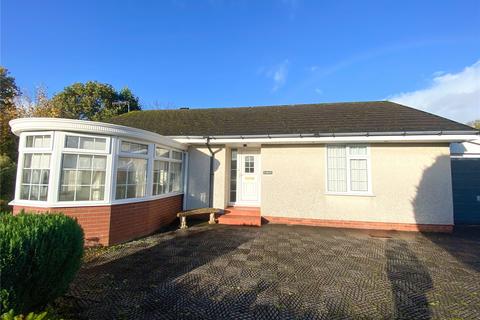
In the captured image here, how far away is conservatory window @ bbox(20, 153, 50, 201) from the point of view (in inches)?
226

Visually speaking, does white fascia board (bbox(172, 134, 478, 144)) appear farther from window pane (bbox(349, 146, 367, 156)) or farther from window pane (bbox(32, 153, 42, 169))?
window pane (bbox(32, 153, 42, 169))

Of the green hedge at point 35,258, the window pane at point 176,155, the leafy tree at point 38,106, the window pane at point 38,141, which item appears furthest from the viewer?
the leafy tree at point 38,106

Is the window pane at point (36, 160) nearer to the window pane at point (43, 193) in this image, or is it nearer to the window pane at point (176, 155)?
the window pane at point (43, 193)

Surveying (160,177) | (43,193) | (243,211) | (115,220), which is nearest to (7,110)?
(43,193)

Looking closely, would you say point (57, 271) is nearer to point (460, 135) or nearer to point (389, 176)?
point (389, 176)

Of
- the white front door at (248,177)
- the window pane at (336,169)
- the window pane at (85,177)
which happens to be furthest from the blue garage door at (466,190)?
the window pane at (85,177)

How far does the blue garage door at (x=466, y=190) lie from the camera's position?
30.4ft

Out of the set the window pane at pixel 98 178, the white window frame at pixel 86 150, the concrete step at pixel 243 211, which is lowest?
the concrete step at pixel 243 211

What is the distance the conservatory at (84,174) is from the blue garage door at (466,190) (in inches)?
476

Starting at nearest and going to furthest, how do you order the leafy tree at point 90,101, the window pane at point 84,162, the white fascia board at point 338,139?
the window pane at point 84,162 → the white fascia board at point 338,139 → the leafy tree at point 90,101

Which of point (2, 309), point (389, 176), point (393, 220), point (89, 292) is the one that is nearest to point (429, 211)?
point (393, 220)

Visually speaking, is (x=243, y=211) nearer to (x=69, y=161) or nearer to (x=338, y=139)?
(x=338, y=139)

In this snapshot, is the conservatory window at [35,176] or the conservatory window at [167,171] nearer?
the conservatory window at [35,176]

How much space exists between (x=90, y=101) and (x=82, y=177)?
68.9ft
